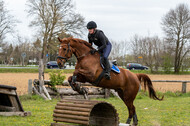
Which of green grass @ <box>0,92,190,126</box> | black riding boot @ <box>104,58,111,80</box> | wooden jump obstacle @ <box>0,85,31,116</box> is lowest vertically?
green grass @ <box>0,92,190,126</box>

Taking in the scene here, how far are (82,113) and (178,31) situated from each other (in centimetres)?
3506

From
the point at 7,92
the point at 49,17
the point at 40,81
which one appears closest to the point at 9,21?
the point at 49,17

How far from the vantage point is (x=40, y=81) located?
10930mm

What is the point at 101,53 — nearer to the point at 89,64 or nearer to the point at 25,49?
the point at 89,64

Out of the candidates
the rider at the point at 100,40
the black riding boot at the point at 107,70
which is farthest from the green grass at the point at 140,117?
the rider at the point at 100,40

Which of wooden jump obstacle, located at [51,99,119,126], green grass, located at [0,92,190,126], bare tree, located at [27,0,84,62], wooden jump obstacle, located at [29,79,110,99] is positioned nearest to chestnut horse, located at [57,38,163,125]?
wooden jump obstacle, located at [51,99,119,126]

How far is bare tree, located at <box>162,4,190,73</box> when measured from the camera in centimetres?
3684

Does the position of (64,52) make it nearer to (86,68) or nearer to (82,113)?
(86,68)

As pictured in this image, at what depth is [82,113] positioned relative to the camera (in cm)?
514

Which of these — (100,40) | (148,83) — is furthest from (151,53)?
(100,40)

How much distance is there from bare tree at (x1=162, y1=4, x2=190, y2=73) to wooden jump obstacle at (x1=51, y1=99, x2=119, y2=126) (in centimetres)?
3326

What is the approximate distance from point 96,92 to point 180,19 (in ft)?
98.8

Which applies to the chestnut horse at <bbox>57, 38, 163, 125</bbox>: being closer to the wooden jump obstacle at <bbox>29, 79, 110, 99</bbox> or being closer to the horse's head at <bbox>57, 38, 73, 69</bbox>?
the horse's head at <bbox>57, 38, 73, 69</bbox>

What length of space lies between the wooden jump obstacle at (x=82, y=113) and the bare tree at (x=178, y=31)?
3326cm
